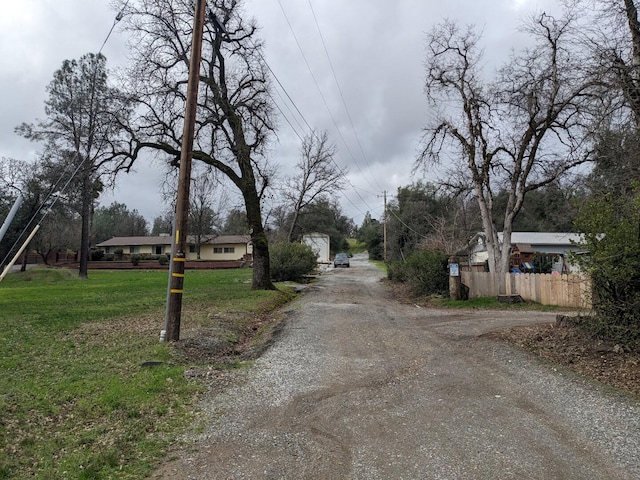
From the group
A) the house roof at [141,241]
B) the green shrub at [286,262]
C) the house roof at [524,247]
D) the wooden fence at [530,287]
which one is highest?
the house roof at [141,241]

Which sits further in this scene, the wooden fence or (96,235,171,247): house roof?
(96,235,171,247): house roof

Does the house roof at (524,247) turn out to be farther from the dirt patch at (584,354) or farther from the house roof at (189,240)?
the house roof at (189,240)

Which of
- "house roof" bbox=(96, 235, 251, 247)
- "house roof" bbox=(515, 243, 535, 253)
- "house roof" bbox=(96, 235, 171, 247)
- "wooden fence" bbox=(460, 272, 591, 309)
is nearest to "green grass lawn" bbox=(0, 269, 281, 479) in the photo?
"wooden fence" bbox=(460, 272, 591, 309)

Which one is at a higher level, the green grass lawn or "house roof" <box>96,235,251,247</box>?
"house roof" <box>96,235,251,247</box>

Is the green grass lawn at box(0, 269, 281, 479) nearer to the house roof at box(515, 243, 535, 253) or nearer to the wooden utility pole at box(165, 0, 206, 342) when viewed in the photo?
the wooden utility pole at box(165, 0, 206, 342)

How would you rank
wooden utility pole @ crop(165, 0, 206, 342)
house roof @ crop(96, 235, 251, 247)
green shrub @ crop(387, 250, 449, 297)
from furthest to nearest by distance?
house roof @ crop(96, 235, 251, 247), green shrub @ crop(387, 250, 449, 297), wooden utility pole @ crop(165, 0, 206, 342)

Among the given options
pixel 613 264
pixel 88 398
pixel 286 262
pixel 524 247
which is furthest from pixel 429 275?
pixel 88 398

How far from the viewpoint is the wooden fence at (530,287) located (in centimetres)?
1753

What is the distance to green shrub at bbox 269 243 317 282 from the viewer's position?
30856 mm

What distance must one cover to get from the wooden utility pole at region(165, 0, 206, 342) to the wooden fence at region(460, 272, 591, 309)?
43.8 feet

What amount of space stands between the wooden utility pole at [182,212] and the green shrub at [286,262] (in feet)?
69.7

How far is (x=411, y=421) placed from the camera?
5.29m

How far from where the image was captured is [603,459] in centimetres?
430

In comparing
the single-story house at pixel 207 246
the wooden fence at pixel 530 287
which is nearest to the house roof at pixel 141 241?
the single-story house at pixel 207 246
